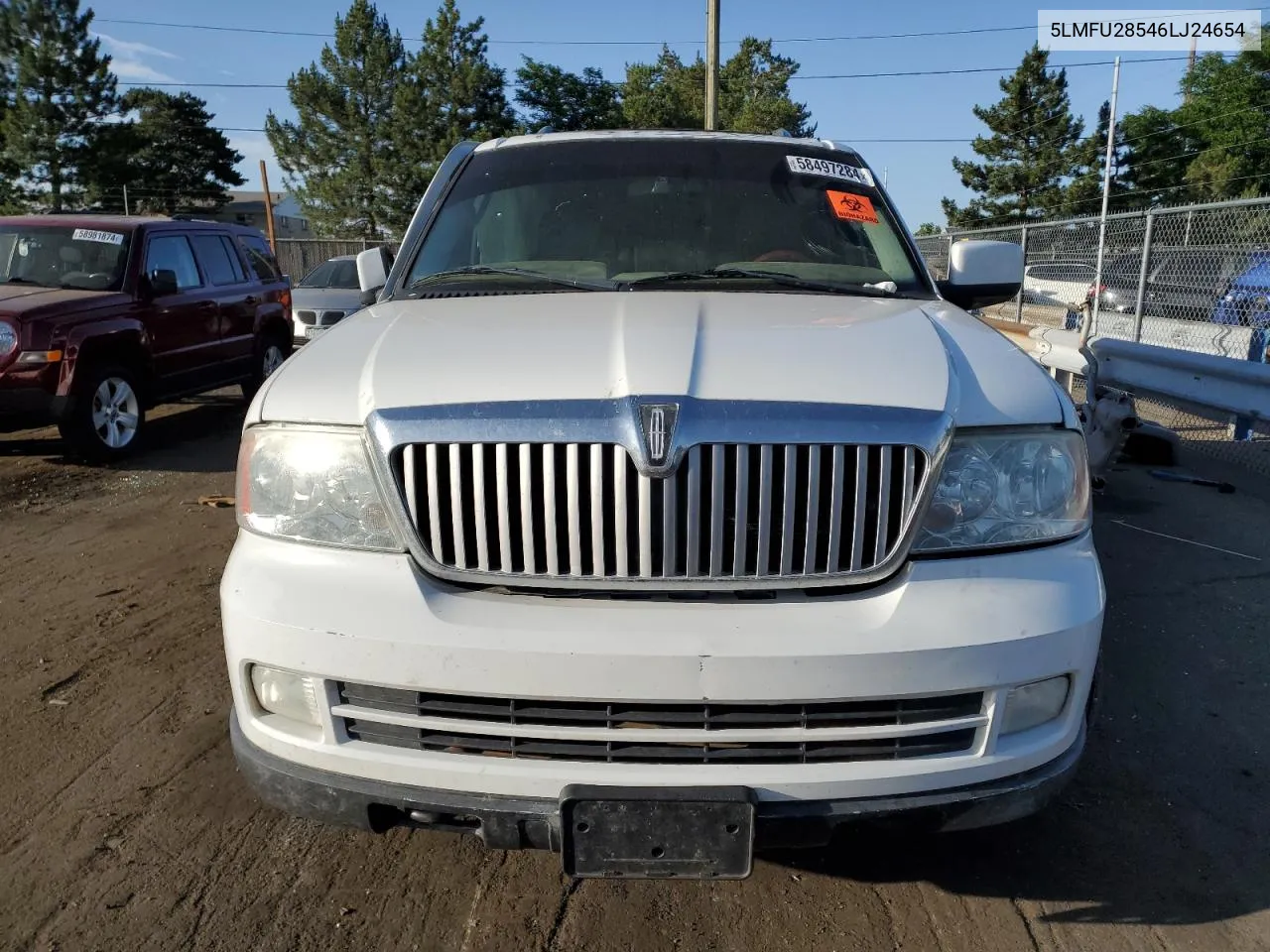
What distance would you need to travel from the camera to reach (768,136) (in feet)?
12.7

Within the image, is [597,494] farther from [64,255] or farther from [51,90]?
[51,90]

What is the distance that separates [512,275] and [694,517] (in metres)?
1.46

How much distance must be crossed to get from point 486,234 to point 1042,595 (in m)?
2.36

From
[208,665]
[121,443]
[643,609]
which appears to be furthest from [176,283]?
[643,609]

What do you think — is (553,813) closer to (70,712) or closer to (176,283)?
(70,712)

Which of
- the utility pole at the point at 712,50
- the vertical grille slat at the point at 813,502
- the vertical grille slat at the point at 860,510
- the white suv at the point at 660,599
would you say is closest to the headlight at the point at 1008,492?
the white suv at the point at 660,599

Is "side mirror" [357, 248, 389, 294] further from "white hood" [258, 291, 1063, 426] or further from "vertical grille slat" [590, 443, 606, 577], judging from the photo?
"vertical grille slat" [590, 443, 606, 577]

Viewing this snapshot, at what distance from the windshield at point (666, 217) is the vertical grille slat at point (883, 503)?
1.29 metres

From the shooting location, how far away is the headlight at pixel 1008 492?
80.5 inches

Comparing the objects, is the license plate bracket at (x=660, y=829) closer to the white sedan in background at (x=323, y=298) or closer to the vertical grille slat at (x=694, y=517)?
the vertical grille slat at (x=694, y=517)

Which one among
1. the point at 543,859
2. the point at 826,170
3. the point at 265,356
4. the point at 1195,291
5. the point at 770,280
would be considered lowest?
the point at 543,859

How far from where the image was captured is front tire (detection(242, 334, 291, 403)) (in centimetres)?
957

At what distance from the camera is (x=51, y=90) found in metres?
51.9

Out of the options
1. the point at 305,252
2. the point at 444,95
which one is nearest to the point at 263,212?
the point at 444,95
